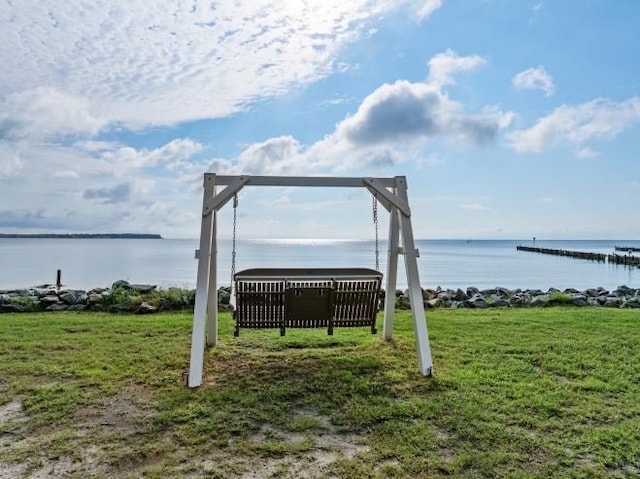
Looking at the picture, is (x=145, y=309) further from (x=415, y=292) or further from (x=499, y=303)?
(x=499, y=303)

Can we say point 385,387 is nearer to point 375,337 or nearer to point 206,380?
point 206,380

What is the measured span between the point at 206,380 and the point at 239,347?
1.56 m

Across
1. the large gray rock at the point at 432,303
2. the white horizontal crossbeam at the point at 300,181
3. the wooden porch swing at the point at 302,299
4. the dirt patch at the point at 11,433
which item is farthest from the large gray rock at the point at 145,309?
the large gray rock at the point at 432,303

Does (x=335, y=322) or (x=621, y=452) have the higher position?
(x=335, y=322)

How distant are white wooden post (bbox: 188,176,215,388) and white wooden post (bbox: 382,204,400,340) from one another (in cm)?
247

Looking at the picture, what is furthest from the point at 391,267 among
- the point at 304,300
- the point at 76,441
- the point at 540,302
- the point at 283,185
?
the point at 540,302

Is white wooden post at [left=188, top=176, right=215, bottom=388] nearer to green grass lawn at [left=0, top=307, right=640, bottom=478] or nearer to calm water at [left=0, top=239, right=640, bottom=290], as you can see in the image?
green grass lawn at [left=0, top=307, right=640, bottom=478]

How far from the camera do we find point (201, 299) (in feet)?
17.5

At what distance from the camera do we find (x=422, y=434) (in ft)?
12.5

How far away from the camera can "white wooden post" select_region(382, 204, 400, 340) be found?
6637mm

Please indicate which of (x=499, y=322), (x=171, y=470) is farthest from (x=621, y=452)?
(x=499, y=322)

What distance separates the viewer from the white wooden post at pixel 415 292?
5.45 metres

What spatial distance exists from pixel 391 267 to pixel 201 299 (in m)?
2.89

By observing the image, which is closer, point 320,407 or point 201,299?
point 320,407
